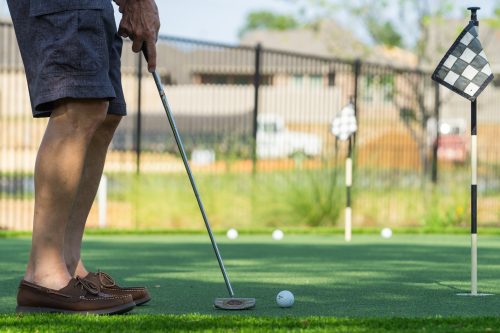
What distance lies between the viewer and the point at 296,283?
5.80 m

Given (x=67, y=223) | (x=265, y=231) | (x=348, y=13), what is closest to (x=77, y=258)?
(x=67, y=223)

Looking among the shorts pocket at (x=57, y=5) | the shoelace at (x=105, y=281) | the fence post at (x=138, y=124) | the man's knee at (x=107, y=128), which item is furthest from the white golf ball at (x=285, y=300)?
the fence post at (x=138, y=124)

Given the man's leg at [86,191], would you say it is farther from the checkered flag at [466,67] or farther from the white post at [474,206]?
the white post at [474,206]

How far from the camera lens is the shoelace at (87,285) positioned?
14.9 feet

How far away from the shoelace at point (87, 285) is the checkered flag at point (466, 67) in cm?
187

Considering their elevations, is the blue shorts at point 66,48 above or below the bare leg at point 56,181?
above

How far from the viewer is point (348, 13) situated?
22.7m

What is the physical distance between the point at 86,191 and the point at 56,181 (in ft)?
1.41

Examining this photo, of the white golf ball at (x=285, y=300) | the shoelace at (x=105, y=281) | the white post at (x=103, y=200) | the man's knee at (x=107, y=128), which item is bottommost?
the white golf ball at (x=285, y=300)

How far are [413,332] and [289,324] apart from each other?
45cm

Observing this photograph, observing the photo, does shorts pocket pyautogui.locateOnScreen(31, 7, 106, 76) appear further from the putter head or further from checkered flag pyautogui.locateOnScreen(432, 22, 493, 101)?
checkered flag pyautogui.locateOnScreen(432, 22, 493, 101)

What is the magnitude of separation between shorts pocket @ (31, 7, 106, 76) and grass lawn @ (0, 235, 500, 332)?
0.96 m

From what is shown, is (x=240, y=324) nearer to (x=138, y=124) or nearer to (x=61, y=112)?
(x=61, y=112)

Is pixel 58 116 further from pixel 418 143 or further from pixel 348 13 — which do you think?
pixel 348 13
